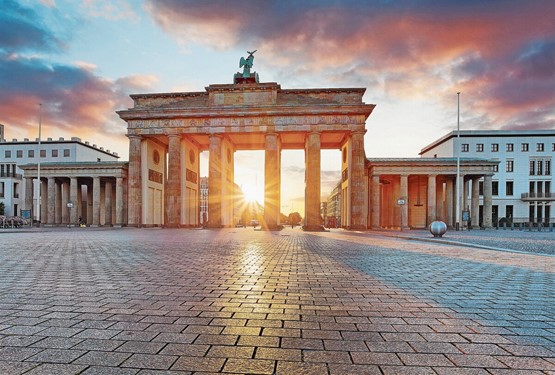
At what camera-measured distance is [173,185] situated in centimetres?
3966

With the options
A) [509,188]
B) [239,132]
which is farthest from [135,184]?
[509,188]

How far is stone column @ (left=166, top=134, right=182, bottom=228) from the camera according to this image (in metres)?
39.6

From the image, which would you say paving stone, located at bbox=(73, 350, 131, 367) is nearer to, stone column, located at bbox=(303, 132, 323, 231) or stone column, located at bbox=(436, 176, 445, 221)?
stone column, located at bbox=(303, 132, 323, 231)

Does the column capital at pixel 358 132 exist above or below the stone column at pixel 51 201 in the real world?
above

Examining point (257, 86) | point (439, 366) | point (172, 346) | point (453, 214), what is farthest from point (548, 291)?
point (453, 214)

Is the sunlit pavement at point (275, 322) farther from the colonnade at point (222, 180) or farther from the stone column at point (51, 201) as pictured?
the stone column at point (51, 201)

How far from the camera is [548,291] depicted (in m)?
5.55

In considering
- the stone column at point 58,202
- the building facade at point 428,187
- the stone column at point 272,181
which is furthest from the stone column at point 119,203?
the building facade at point 428,187

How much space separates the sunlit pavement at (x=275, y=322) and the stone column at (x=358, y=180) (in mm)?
31334

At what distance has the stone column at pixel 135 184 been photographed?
134 ft

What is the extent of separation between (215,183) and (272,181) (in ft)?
22.0

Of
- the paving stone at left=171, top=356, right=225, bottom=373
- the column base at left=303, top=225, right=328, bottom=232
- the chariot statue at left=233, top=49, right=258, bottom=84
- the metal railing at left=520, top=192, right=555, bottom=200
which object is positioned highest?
the chariot statue at left=233, top=49, right=258, bottom=84

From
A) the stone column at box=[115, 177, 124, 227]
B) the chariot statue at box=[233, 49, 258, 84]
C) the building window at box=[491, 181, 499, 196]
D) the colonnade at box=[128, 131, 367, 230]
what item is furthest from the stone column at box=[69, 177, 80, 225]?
the building window at box=[491, 181, 499, 196]

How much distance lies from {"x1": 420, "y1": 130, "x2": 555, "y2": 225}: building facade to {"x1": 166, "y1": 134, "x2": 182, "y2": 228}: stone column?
51.9 meters
